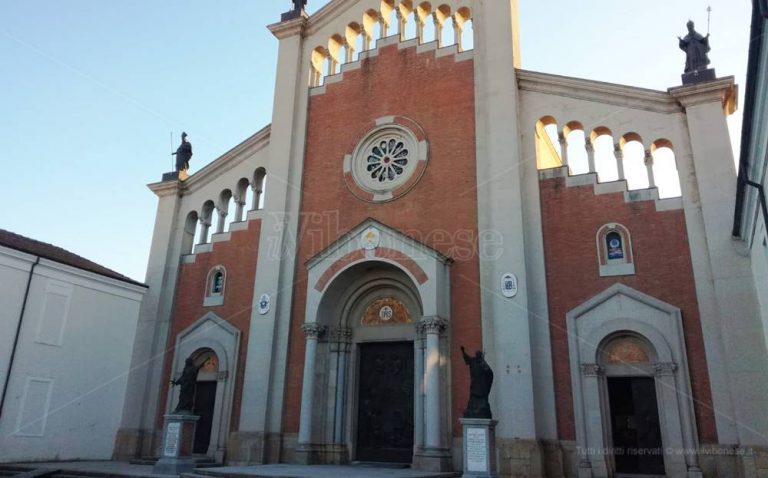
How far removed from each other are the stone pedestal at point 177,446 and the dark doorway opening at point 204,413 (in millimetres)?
2271

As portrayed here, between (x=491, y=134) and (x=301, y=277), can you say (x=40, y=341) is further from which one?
(x=491, y=134)

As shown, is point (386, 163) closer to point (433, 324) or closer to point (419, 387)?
point (433, 324)

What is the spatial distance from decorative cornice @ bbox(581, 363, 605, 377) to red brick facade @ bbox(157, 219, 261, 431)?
356 inches

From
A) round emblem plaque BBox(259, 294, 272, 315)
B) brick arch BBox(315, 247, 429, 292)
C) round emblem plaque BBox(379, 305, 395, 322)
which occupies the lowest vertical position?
round emblem plaque BBox(379, 305, 395, 322)

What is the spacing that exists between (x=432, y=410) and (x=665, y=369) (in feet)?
16.4

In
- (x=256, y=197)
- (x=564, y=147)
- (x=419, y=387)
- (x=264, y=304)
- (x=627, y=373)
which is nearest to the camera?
(x=627, y=373)

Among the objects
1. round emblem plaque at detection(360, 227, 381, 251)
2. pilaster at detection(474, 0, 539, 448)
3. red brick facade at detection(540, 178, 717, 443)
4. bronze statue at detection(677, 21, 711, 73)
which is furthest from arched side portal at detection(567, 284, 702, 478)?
bronze statue at detection(677, 21, 711, 73)

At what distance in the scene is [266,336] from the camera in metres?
16.3

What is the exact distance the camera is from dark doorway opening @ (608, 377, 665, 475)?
492 inches

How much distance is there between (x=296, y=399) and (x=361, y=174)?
644 centimetres

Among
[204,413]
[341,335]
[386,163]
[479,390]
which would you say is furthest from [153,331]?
[479,390]

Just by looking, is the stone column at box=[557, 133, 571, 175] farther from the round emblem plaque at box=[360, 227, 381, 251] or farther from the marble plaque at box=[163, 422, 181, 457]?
the marble plaque at box=[163, 422, 181, 457]

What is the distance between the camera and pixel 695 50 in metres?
14.5

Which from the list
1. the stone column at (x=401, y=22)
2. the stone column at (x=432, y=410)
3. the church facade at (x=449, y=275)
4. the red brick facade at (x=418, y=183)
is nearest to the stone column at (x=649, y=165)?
the church facade at (x=449, y=275)
